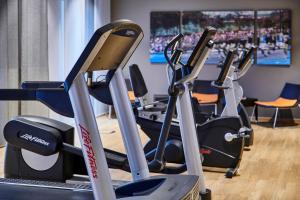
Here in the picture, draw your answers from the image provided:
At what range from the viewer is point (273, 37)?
27.0 ft

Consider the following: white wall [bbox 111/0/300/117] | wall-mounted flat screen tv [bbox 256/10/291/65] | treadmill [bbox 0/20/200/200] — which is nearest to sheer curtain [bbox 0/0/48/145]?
treadmill [bbox 0/20/200/200]

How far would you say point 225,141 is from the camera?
14.6ft

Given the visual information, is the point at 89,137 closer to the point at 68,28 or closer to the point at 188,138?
the point at 188,138

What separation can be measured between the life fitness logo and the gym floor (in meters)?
2.09

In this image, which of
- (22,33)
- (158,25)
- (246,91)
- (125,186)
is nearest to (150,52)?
(158,25)

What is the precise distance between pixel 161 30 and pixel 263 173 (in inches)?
186

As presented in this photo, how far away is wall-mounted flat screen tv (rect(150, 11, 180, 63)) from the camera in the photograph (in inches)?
341

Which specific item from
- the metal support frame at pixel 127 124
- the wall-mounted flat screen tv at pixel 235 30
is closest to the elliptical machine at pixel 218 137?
the metal support frame at pixel 127 124

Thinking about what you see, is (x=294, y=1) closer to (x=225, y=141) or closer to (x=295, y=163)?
(x=295, y=163)

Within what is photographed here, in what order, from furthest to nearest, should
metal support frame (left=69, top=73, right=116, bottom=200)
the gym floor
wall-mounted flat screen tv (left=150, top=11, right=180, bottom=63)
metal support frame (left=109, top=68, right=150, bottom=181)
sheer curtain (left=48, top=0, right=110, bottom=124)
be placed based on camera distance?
wall-mounted flat screen tv (left=150, top=11, right=180, bottom=63)
sheer curtain (left=48, top=0, right=110, bottom=124)
the gym floor
metal support frame (left=109, top=68, right=150, bottom=181)
metal support frame (left=69, top=73, right=116, bottom=200)

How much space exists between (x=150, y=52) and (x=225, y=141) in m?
4.63

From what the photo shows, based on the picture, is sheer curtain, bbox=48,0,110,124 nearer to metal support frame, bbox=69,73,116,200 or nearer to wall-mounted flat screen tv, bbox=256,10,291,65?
wall-mounted flat screen tv, bbox=256,10,291,65

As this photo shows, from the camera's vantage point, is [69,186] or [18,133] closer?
[69,186]

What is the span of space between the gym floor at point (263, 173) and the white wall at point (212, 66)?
5.43 feet
